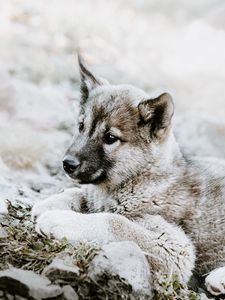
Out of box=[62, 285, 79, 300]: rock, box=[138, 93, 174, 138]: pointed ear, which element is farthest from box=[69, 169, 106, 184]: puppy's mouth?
box=[62, 285, 79, 300]: rock

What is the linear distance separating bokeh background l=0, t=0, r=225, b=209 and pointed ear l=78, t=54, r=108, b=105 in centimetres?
216

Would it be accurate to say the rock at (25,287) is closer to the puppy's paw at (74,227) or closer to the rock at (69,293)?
the rock at (69,293)

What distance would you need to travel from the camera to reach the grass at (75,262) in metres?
4.18

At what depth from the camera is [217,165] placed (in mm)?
6277

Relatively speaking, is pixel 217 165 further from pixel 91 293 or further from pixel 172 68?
pixel 172 68

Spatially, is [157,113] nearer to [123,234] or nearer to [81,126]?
[81,126]

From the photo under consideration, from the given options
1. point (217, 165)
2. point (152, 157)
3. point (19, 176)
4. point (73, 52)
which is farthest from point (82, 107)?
point (73, 52)

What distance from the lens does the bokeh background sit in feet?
31.4

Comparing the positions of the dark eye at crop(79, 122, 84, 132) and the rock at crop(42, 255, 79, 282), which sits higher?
the dark eye at crop(79, 122, 84, 132)

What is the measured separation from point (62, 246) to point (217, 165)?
80.0 inches

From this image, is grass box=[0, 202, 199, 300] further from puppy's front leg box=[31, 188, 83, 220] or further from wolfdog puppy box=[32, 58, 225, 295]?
wolfdog puppy box=[32, 58, 225, 295]

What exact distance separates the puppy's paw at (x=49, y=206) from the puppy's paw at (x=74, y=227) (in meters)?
0.37

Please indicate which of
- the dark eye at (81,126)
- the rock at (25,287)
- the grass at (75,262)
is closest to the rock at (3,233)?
the grass at (75,262)

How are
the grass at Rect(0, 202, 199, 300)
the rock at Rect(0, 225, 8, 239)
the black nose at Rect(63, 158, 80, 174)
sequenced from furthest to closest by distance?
1. the black nose at Rect(63, 158, 80, 174)
2. the rock at Rect(0, 225, 8, 239)
3. the grass at Rect(0, 202, 199, 300)
